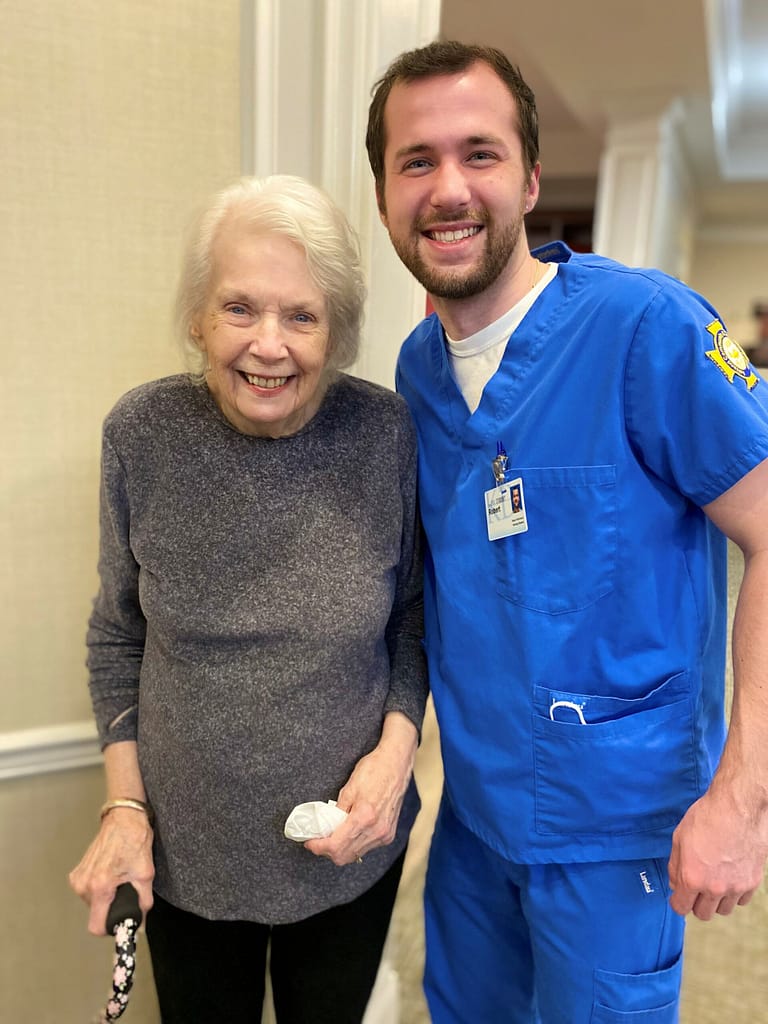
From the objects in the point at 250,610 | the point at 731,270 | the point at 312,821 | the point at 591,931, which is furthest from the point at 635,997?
the point at 731,270

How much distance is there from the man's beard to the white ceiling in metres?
1.61

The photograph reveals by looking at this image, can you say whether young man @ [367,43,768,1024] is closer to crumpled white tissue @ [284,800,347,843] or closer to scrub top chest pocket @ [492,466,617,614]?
scrub top chest pocket @ [492,466,617,614]

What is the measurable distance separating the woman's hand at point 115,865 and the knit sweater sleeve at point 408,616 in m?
0.33

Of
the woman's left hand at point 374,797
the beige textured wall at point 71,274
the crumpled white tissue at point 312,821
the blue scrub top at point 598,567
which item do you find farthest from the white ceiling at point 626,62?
the crumpled white tissue at point 312,821

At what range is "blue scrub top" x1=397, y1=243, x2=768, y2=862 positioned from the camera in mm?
865

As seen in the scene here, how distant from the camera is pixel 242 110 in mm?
1102

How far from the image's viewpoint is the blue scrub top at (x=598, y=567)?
0.86 meters

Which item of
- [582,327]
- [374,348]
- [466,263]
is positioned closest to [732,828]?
[582,327]

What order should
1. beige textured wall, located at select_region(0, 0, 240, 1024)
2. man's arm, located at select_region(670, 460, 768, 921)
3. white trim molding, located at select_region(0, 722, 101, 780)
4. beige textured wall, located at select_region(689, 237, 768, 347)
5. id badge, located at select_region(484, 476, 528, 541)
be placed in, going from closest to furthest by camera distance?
1. man's arm, located at select_region(670, 460, 768, 921)
2. id badge, located at select_region(484, 476, 528, 541)
3. beige textured wall, located at select_region(0, 0, 240, 1024)
4. white trim molding, located at select_region(0, 722, 101, 780)
5. beige textured wall, located at select_region(689, 237, 768, 347)

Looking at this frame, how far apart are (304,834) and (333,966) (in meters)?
0.27

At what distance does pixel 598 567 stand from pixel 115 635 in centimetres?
61

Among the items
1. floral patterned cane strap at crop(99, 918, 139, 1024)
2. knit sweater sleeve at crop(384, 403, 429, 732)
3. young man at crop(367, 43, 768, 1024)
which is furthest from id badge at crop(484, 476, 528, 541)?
floral patterned cane strap at crop(99, 918, 139, 1024)

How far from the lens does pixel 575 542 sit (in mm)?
902

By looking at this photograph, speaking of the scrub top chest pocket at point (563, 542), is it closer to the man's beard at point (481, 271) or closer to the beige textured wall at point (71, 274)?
the man's beard at point (481, 271)
